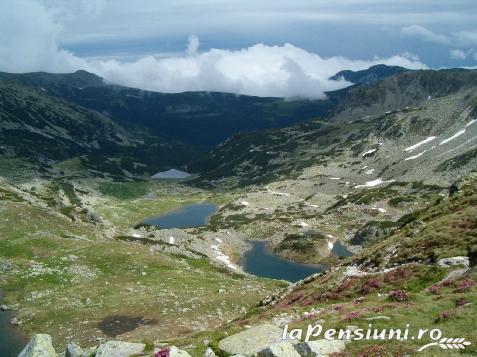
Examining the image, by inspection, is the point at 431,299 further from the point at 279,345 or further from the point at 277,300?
the point at 277,300

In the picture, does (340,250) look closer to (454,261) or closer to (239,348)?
(454,261)

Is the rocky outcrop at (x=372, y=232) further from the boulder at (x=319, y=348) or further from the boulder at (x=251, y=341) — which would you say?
the boulder at (x=319, y=348)

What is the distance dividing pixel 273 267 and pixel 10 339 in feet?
303

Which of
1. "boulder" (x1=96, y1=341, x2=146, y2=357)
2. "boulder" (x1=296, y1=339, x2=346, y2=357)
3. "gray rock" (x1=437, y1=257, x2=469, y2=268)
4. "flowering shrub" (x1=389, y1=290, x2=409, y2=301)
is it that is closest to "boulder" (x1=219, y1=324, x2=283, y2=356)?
"boulder" (x1=296, y1=339, x2=346, y2=357)

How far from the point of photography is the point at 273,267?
150 meters

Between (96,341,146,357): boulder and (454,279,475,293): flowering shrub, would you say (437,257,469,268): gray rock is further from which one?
(96,341,146,357): boulder

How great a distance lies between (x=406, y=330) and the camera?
27734mm

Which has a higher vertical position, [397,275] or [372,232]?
[397,275]

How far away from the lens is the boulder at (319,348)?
24.5 metres

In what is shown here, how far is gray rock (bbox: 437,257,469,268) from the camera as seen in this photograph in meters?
40.3

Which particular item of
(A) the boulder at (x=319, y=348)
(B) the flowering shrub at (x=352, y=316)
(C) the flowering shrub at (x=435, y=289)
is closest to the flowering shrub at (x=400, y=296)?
(C) the flowering shrub at (x=435, y=289)

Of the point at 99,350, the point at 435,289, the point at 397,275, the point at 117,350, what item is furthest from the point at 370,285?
the point at 99,350

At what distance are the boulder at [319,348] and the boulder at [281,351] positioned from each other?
0.65 meters

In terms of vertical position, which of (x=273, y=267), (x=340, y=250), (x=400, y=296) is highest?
(x=400, y=296)
